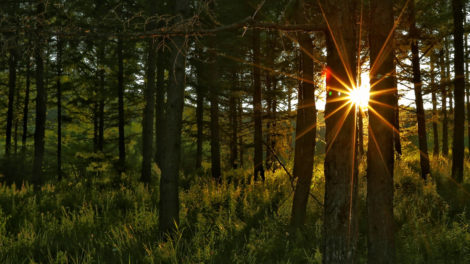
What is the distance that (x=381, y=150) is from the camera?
461 cm

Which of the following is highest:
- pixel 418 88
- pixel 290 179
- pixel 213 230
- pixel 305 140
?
pixel 418 88

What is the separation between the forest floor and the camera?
5387 millimetres

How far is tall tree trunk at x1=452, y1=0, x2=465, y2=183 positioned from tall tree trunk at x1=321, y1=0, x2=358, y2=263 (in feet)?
28.4

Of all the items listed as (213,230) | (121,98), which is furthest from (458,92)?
(121,98)

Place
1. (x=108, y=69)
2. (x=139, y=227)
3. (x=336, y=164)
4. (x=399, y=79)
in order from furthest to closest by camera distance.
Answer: (x=108, y=69) < (x=399, y=79) < (x=139, y=227) < (x=336, y=164)

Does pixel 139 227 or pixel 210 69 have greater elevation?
pixel 210 69

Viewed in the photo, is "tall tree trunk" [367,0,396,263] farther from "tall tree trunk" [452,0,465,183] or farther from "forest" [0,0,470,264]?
"tall tree trunk" [452,0,465,183]

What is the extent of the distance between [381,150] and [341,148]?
1352 millimetres

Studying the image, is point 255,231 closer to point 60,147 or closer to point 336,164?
point 336,164

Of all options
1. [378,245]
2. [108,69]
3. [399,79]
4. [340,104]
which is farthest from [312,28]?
[108,69]

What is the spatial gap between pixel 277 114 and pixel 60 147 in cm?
1318

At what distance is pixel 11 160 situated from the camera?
17297 millimetres

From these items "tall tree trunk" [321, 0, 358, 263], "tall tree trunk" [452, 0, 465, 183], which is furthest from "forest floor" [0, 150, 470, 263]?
"tall tree trunk" [321, 0, 358, 263]

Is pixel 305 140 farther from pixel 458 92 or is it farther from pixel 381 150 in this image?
pixel 458 92
